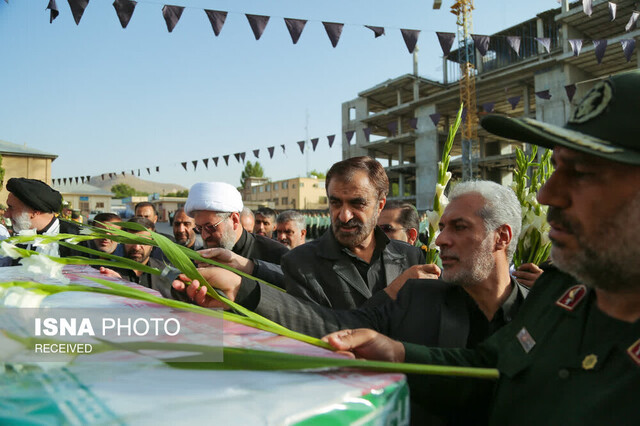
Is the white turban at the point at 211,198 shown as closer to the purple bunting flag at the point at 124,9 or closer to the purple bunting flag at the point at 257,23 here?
the purple bunting flag at the point at 124,9

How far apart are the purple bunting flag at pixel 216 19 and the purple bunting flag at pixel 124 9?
144 centimetres

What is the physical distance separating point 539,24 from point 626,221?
4212 cm

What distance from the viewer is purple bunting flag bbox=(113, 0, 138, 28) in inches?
278

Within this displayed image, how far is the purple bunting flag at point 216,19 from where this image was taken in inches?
320

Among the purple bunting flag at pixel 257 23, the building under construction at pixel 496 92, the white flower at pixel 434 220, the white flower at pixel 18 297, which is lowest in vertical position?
the white flower at pixel 18 297

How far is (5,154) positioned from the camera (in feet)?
88.8

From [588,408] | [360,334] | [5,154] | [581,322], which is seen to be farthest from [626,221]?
[5,154]

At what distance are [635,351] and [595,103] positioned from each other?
62 centimetres

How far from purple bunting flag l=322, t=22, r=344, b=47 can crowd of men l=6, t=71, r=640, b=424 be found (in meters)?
7.14

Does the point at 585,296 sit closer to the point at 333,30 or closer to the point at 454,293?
the point at 454,293

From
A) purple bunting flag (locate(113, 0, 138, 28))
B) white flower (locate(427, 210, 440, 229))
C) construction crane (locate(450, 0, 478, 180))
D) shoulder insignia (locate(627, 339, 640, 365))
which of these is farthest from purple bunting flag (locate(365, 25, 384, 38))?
construction crane (locate(450, 0, 478, 180))

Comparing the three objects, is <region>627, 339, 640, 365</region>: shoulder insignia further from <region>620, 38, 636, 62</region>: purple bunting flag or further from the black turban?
<region>620, 38, 636, 62</region>: purple bunting flag

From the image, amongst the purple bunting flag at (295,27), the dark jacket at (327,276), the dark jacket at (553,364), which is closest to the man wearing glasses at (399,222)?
the dark jacket at (327,276)

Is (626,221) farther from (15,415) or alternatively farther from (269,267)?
(269,267)
